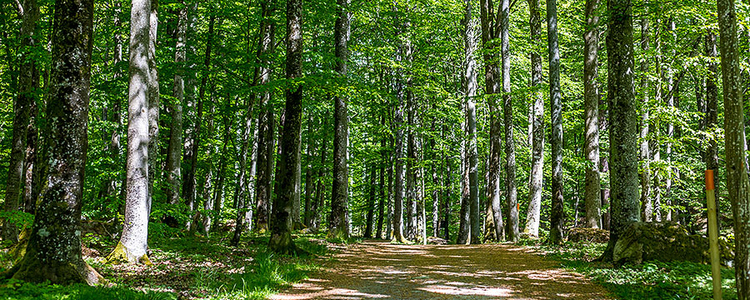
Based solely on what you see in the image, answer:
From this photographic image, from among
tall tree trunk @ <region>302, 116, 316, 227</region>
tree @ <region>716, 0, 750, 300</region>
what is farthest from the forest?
tall tree trunk @ <region>302, 116, 316, 227</region>

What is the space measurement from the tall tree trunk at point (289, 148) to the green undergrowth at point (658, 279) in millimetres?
6086

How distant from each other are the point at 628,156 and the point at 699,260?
219 centimetres

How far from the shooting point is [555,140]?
13477mm

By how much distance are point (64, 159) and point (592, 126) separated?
557 inches

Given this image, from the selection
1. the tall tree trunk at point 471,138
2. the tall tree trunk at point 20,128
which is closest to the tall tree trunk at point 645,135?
the tall tree trunk at point 471,138

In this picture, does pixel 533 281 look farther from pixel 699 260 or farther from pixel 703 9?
pixel 703 9

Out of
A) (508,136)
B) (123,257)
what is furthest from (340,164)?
(123,257)

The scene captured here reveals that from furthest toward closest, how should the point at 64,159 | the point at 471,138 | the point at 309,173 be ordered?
1. the point at 309,173
2. the point at 471,138
3. the point at 64,159

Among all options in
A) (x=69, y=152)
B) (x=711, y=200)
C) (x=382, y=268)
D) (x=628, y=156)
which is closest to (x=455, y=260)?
(x=382, y=268)

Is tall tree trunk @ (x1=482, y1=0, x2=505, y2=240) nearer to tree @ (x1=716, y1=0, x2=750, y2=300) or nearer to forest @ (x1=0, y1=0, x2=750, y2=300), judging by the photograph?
forest @ (x1=0, y1=0, x2=750, y2=300)

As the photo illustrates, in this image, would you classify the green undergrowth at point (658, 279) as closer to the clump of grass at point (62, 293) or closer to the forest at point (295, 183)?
the forest at point (295, 183)

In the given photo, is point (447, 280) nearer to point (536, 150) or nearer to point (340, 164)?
point (340, 164)

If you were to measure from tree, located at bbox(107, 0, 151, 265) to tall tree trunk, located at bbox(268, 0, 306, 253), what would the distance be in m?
2.77

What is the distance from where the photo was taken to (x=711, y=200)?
4.28 meters
